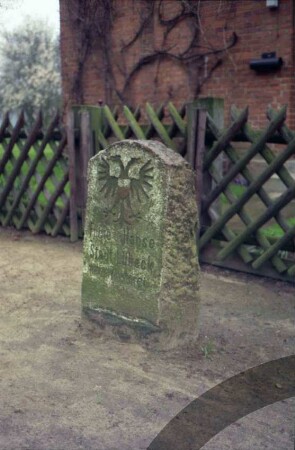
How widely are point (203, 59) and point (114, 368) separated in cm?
720

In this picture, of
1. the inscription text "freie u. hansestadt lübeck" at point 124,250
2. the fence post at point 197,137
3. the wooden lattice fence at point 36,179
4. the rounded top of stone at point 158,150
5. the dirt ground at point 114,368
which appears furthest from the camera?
the wooden lattice fence at point 36,179

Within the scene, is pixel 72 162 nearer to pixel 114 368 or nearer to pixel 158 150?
pixel 158 150

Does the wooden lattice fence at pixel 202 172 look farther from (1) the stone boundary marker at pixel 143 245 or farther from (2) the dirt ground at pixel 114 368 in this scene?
(1) the stone boundary marker at pixel 143 245

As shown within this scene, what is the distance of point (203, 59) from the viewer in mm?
9477

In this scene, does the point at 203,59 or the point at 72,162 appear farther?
the point at 203,59

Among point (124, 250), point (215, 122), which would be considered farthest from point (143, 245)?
point (215, 122)

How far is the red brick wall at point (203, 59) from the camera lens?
852 centimetres

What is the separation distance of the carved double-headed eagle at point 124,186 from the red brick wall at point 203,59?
438cm

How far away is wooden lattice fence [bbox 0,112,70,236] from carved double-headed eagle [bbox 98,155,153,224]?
2826 mm

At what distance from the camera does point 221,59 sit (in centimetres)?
923

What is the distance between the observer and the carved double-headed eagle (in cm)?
349

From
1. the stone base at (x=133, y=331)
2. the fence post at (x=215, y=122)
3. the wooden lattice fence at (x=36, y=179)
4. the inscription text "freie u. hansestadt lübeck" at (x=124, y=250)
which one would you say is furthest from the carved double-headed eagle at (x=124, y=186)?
→ the wooden lattice fence at (x=36, y=179)

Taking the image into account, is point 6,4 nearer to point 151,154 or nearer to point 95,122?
point 95,122

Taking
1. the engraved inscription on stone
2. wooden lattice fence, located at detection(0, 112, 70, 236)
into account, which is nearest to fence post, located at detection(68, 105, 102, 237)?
wooden lattice fence, located at detection(0, 112, 70, 236)
